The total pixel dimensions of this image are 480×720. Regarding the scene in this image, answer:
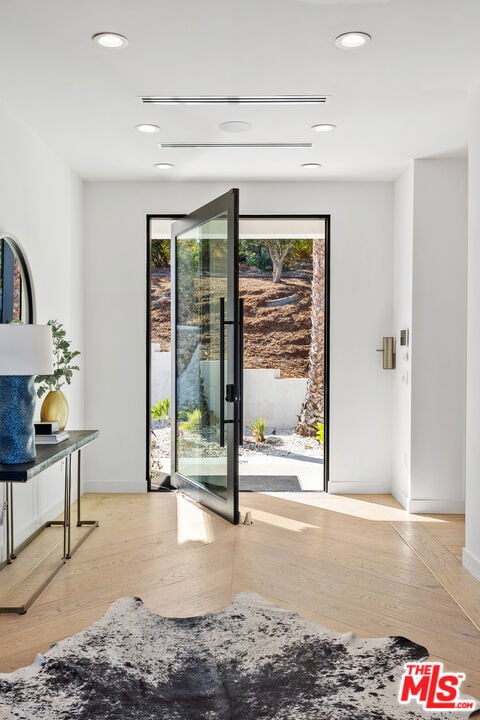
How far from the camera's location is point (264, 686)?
231 centimetres

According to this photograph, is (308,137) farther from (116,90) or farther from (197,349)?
(197,349)

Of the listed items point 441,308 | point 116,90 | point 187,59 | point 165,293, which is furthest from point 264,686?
point 165,293

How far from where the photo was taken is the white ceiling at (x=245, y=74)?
8.87 feet

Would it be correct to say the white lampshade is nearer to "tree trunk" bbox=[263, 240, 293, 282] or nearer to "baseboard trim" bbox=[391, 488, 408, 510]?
"baseboard trim" bbox=[391, 488, 408, 510]

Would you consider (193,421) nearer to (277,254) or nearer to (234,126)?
(234,126)

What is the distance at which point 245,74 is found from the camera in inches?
130

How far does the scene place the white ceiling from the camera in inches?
106

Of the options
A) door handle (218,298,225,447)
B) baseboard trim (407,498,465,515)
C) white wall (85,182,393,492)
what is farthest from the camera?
white wall (85,182,393,492)

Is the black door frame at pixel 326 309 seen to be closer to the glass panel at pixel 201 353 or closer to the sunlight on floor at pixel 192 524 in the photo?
the glass panel at pixel 201 353

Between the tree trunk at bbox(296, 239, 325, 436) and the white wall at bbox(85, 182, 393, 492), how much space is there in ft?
9.95

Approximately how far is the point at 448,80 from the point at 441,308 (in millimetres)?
1876

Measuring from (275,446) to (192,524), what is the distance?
502 centimetres

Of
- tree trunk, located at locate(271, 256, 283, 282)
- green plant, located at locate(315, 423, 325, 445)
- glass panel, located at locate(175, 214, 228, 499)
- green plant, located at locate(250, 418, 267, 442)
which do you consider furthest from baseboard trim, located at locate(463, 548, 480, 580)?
tree trunk, located at locate(271, 256, 283, 282)

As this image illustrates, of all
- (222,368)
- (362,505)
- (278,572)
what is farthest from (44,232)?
(362,505)
